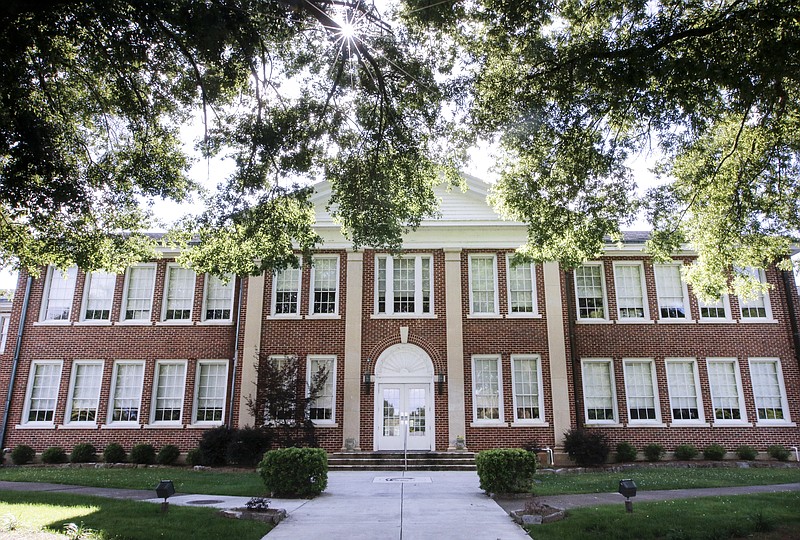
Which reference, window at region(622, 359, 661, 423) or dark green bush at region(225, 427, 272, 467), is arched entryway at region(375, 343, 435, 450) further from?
window at region(622, 359, 661, 423)

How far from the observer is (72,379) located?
68.6 feet

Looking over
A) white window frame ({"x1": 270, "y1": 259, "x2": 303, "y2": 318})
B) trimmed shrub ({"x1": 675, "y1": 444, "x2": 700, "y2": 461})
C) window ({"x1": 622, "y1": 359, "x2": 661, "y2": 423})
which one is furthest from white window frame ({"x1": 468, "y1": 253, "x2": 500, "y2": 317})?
trimmed shrub ({"x1": 675, "y1": 444, "x2": 700, "y2": 461})

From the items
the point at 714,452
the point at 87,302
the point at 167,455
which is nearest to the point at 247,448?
the point at 167,455

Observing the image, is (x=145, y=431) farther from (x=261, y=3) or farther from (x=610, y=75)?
(x=610, y=75)

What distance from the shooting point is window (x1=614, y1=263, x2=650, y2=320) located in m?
21.2

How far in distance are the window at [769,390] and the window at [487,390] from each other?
8926 millimetres

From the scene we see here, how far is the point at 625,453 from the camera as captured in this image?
19078mm

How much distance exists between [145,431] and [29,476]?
4.48 m

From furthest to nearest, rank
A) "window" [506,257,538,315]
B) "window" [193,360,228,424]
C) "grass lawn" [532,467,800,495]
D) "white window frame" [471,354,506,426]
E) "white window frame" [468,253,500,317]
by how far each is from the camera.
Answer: "window" [506,257,538,315]
"white window frame" [468,253,500,317]
"window" [193,360,228,424]
"white window frame" [471,354,506,426]
"grass lawn" [532,467,800,495]

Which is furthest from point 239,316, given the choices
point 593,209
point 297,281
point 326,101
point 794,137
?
point 794,137

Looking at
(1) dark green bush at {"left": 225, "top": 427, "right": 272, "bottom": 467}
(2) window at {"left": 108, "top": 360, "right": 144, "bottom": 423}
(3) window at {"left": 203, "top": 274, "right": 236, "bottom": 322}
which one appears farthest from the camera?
(3) window at {"left": 203, "top": 274, "right": 236, "bottom": 322}

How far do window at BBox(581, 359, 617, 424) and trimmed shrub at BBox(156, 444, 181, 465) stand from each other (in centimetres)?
1394

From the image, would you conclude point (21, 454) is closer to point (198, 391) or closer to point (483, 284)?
point (198, 391)

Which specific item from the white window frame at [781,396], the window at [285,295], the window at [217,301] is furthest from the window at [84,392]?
the white window frame at [781,396]
